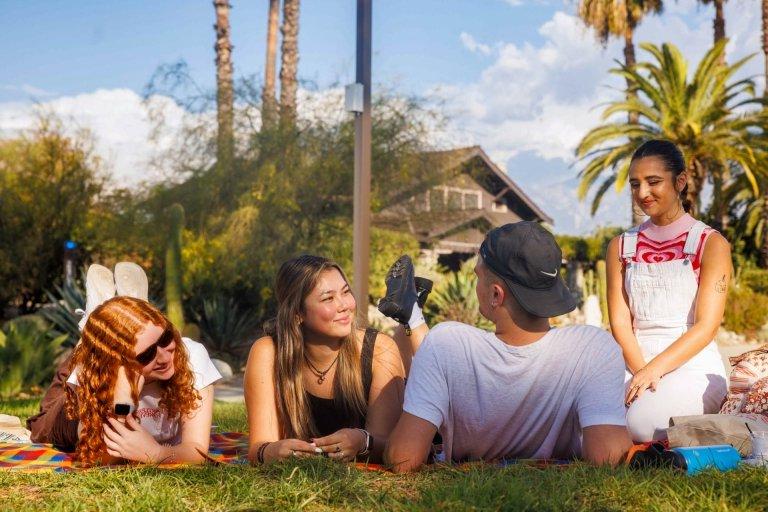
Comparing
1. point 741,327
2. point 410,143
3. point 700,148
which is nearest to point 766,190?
point 700,148

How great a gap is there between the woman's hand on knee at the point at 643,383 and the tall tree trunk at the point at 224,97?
1466 cm

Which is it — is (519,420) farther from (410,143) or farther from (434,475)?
(410,143)

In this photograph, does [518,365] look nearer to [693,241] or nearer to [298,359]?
[298,359]

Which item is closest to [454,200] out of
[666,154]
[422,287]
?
[422,287]

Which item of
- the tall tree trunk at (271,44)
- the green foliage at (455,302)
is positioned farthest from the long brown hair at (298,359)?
the tall tree trunk at (271,44)

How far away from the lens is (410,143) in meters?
18.6

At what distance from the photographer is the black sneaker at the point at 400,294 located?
4.43m

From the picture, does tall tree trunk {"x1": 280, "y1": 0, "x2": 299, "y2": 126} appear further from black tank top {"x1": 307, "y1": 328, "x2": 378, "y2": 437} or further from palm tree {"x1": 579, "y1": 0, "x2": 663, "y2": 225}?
black tank top {"x1": 307, "y1": 328, "x2": 378, "y2": 437}

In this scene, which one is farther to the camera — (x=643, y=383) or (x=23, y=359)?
(x=23, y=359)

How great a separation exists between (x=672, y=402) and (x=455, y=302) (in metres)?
12.4

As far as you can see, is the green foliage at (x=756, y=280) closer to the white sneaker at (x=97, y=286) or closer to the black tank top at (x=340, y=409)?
the white sneaker at (x=97, y=286)

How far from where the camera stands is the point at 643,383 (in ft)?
13.8

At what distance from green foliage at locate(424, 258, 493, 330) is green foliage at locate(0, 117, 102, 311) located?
23.3ft

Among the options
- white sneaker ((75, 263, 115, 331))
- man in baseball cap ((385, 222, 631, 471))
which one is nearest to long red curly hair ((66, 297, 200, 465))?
man in baseball cap ((385, 222, 631, 471))
